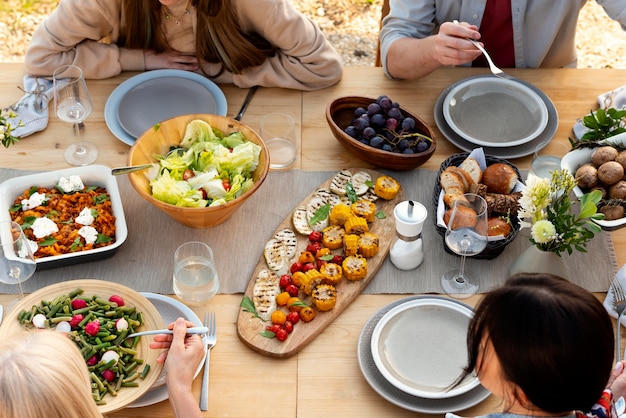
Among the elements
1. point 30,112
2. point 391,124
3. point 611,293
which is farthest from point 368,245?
point 30,112

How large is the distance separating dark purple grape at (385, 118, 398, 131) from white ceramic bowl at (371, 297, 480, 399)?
1.98ft

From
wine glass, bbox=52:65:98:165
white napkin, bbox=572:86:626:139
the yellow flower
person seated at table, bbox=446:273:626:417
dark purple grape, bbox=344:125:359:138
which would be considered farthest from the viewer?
white napkin, bbox=572:86:626:139

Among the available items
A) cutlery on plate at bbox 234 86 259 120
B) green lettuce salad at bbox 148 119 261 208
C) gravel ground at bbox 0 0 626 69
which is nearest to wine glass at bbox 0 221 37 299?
green lettuce salad at bbox 148 119 261 208

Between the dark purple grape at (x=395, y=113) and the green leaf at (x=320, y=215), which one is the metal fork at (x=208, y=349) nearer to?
the green leaf at (x=320, y=215)

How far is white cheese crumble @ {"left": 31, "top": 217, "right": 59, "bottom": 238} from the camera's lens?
6.80 ft

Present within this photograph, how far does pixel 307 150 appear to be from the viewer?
2.45 metres

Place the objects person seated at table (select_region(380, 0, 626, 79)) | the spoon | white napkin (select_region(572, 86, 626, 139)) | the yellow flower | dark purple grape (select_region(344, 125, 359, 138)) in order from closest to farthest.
Answer: the yellow flower
the spoon
dark purple grape (select_region(344, 125, 359, 138))
white napkin (select_region(572, 86, 626, 139))
person seated at table (select_region(380, 0, 626, 79))

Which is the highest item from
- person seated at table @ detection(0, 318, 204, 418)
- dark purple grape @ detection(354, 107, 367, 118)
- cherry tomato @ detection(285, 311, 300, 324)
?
person seated at table @ detection(0, 318, 204, 418)

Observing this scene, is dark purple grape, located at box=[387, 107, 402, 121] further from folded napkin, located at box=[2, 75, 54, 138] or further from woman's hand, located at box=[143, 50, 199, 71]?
folded napkin, located at box=[2, 75, 54, 138]

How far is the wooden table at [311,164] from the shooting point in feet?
5.98

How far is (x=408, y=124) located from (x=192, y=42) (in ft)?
2.80

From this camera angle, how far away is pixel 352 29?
480 centimetres

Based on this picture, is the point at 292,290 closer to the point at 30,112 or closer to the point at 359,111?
the point at 359,111

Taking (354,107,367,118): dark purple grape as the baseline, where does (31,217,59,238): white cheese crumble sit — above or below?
below
